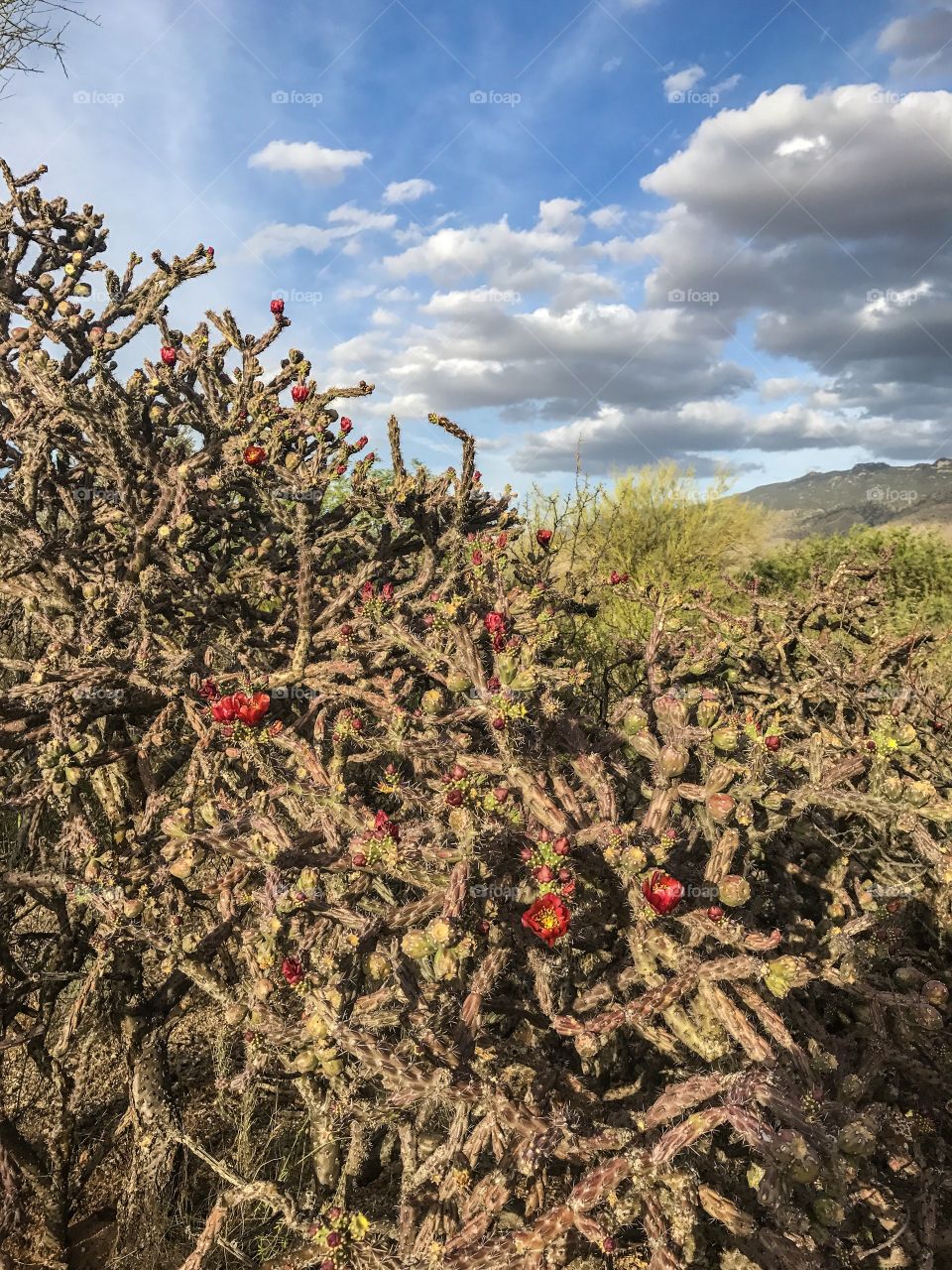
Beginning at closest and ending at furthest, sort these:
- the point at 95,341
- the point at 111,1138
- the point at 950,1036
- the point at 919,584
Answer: the point at 950,1036 → the point at 111,1138 → the point at 95,341 → the point at 919,584

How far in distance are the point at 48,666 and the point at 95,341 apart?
6.17 feet

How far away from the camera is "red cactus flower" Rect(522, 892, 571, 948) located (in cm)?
165

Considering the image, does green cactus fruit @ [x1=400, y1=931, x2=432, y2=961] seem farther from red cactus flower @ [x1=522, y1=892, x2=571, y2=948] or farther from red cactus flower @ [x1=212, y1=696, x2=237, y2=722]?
red cactus flower @ [x1=212, y1=696, x2=237, y2=722]

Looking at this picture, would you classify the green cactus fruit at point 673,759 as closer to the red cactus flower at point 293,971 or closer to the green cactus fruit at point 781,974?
the green cactus fruit at point 781,974

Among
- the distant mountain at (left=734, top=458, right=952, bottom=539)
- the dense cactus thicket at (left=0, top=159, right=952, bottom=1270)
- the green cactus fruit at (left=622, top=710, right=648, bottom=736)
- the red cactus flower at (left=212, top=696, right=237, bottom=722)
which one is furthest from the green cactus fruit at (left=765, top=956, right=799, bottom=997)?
the distant mountain at (left=734, top=458, right=952, bottom=539)

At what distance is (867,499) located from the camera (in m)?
67.6

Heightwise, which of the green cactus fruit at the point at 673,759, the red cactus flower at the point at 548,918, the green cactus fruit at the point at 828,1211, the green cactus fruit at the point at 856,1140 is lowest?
the green cactus fruit at the point at 828,1211

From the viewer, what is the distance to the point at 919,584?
41.2 feet

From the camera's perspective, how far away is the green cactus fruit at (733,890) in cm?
171

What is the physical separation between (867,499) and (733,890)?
75.9 metres

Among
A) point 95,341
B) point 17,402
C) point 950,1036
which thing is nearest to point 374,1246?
point 950,1036

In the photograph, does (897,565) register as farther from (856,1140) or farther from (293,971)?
(293,971)

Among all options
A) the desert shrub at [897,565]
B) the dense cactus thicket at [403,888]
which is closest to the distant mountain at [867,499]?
the desert shrub at [897,565]

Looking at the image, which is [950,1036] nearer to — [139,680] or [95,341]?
[139,680]
